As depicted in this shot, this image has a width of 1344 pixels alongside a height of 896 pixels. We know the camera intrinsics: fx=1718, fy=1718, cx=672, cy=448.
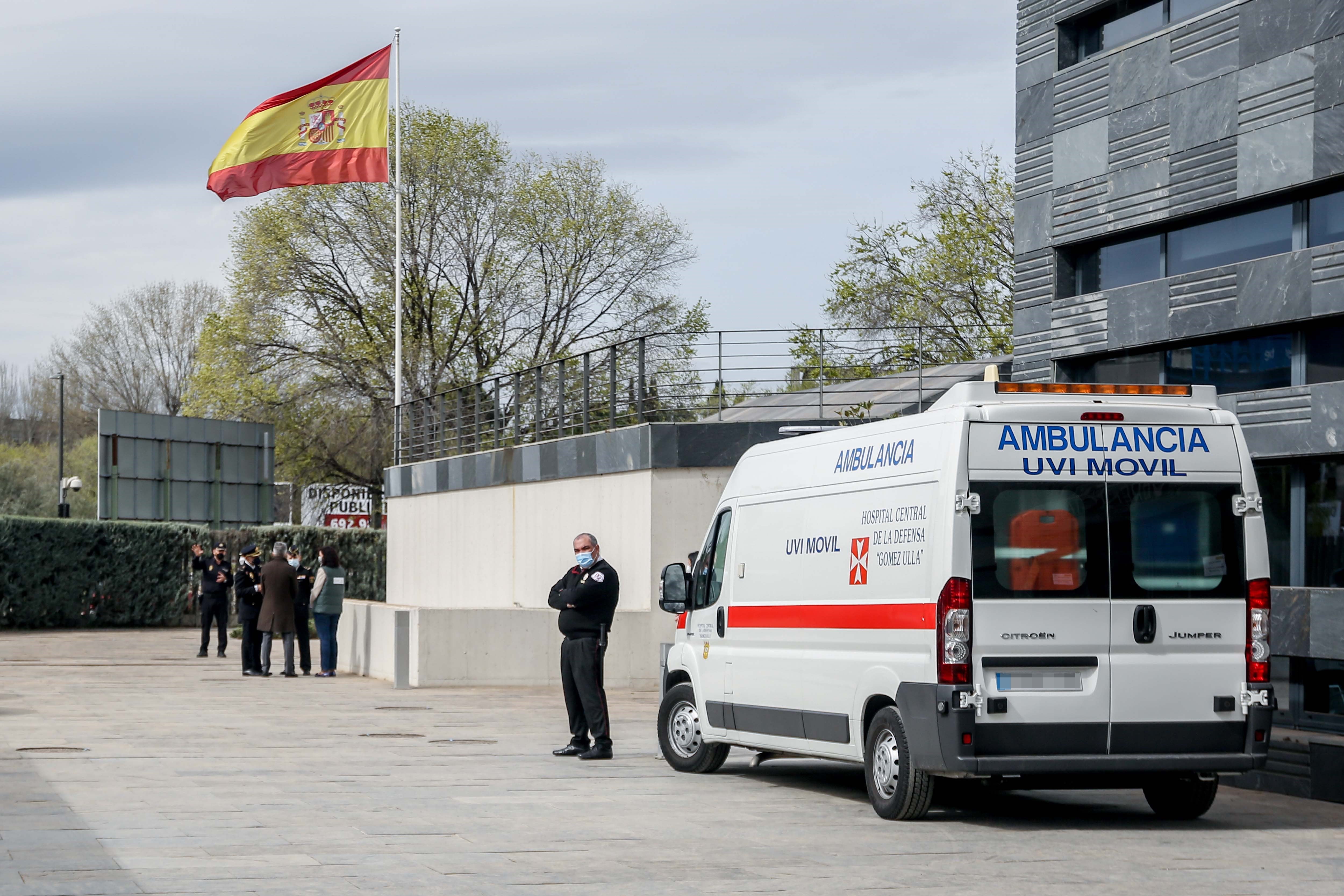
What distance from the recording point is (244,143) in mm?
30641

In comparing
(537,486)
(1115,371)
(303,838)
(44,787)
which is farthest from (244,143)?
(303,838)

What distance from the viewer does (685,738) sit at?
12773mm

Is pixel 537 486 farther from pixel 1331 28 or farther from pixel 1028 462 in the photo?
pixel 1028 462

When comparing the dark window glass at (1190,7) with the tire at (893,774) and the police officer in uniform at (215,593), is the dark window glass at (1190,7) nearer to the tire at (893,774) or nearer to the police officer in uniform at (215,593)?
the tire at (893,774)

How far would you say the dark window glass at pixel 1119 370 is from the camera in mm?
15727

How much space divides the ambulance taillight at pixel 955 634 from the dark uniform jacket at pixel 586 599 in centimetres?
431

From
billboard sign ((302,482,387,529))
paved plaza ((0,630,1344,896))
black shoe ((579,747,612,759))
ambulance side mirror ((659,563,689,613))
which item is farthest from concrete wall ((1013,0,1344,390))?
billboard sign ((302,482,387,529))

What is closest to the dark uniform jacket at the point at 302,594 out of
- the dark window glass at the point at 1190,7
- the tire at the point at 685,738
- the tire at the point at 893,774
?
the tire at the point at 685,738

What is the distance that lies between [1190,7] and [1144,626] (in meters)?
7.63

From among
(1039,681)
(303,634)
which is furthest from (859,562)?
(303,634)

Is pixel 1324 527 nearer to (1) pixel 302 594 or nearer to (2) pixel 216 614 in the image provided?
(1) pixel 302 594

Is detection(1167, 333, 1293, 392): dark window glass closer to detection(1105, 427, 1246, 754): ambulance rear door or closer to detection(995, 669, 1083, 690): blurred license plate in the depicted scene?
detection(1105, 427, 1246, 754): ambulance rear door

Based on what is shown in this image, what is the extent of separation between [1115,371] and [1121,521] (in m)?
6.79

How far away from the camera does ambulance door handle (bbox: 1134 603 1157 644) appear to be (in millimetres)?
9641
